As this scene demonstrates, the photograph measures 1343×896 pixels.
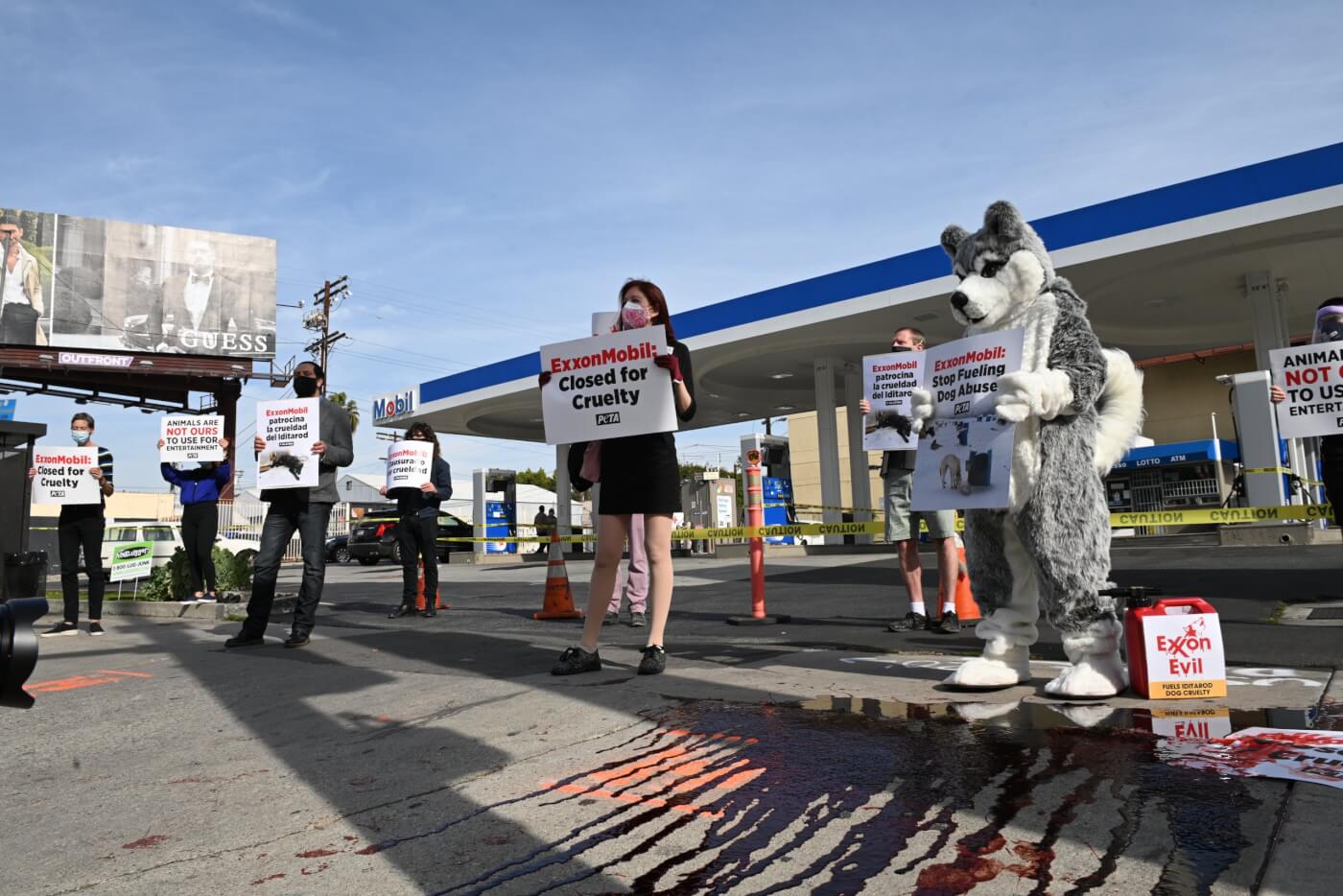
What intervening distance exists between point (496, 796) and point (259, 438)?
4.27 meters

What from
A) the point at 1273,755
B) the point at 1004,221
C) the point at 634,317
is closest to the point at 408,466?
the point at 634,317

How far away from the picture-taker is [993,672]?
126 inches

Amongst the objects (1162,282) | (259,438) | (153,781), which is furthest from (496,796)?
(1162,282)

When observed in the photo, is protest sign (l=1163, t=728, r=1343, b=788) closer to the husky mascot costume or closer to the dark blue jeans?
the husky mascot costume

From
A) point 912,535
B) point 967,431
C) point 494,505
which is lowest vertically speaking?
point 912,535

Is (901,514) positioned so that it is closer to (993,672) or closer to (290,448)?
(993,672)

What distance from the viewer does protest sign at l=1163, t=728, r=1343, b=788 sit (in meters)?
1.97

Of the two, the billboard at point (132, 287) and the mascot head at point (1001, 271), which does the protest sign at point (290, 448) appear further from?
the billboard at point (132, 287)

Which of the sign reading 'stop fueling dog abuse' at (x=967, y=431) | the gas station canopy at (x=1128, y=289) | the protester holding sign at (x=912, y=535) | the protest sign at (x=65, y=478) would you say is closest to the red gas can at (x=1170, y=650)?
the sign reading 'stop fueling dog abuse' at (x=967, y=431)

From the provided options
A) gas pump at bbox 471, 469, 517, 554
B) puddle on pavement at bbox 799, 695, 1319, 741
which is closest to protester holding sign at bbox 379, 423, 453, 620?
puddle on pavement at bbox 799, 695, 1319, 741

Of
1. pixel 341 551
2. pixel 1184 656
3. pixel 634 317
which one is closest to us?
pixel 1184 656

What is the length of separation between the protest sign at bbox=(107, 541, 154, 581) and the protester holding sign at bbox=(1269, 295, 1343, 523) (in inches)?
397

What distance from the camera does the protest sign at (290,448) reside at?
5.48 m

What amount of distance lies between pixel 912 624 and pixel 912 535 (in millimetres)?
577
